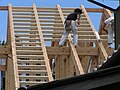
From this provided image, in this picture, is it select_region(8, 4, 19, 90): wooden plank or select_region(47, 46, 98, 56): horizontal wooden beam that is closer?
select_region(8, 4, 19, 90): wooden plank

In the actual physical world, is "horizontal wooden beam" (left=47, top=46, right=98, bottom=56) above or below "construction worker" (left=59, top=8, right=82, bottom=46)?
below

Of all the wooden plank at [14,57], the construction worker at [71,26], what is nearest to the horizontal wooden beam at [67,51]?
the construction worker at [71,26]

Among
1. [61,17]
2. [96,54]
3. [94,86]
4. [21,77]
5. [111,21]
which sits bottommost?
[94,86]

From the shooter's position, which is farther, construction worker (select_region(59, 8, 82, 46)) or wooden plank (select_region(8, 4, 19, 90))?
construction worker (select_region(59, 8, 82, 46))

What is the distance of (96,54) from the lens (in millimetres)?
11578

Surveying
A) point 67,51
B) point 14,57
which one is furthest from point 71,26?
point 14,57

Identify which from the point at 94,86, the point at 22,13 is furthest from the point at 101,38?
the point at 94,86

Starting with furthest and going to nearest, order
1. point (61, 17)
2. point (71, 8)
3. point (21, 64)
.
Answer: point (71, 8) → point (61, 17) → point (21, 64)

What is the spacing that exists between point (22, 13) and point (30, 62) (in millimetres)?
3619

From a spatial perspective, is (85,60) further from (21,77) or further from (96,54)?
(21,77)

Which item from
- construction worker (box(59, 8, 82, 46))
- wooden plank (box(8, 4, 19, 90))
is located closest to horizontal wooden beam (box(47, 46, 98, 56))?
construction worker (box(59, 8, 82, 46))

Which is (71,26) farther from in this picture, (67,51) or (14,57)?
(14,57)

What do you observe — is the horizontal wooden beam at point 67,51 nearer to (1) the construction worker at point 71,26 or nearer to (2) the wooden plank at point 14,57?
(1) the construction worker at point 71,26

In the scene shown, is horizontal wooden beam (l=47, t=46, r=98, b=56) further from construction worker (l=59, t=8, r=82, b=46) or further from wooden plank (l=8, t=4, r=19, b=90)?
wooden plank (l=8, t=4, r=19, b=90)
